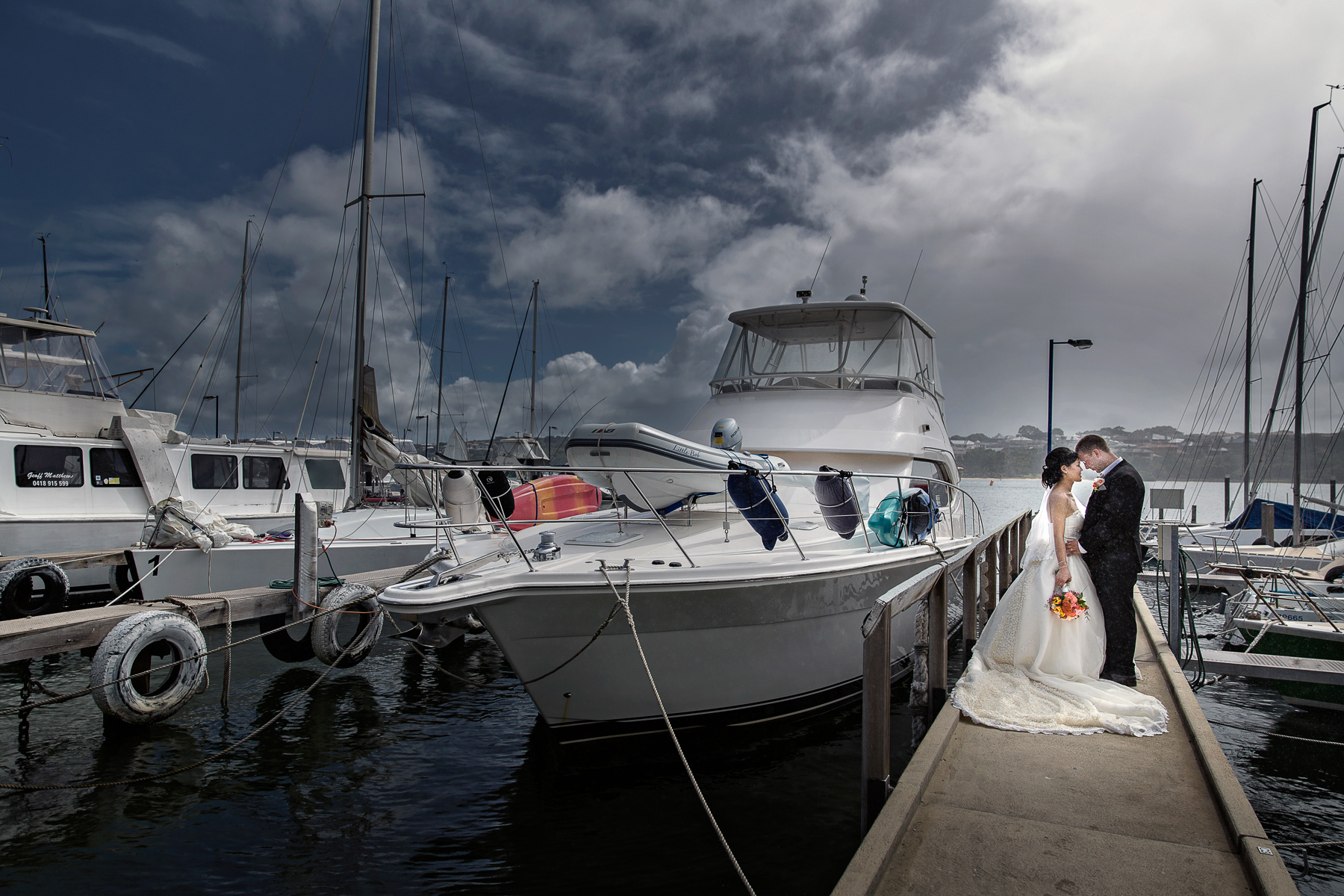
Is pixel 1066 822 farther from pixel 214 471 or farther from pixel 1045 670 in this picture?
pixel 214 471

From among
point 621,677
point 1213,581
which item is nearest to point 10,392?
point 621,677

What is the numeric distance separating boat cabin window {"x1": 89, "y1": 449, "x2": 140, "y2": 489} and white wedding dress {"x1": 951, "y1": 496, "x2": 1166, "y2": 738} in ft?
53.8

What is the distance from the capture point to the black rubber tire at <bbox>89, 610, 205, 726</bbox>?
21.5 ft

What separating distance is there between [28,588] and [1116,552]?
13979 millimetres

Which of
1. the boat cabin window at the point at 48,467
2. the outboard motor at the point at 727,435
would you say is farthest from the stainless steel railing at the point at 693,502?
the boat cabin window at the point at 48,467

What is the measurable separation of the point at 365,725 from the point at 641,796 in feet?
11.6

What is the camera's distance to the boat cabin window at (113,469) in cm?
1439

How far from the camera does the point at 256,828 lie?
5.25 metres

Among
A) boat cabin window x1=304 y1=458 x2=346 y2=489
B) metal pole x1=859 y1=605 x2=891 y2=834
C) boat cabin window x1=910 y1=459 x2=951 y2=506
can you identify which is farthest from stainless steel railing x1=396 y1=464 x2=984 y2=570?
boat cabin window x1=304 y1=458 x2=346 y2=489

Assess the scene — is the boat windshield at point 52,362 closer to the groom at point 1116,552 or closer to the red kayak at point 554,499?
the red kayak at point 554,499

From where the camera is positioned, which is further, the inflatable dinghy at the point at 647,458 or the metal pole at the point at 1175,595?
the metal pole at the point at 1175,595

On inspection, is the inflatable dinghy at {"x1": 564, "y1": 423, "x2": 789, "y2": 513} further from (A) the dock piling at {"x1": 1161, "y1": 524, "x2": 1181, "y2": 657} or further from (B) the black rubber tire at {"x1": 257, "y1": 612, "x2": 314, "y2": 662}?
(B) the black rubber tire at {"x1": 257, "y1": 612, "x2": 314, "y2": 662}

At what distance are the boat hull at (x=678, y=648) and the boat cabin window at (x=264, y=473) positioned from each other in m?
13.1

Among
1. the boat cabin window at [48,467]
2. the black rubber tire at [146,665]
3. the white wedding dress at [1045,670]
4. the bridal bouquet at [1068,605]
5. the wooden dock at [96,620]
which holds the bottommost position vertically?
the black rubber tire at [146,665]
